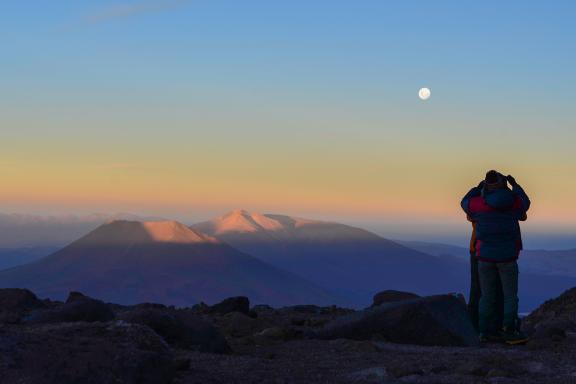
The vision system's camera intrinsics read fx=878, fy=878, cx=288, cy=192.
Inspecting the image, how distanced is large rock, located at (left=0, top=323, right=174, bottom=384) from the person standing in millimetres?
6335

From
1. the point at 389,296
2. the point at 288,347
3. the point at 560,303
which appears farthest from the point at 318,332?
the point at 560,303

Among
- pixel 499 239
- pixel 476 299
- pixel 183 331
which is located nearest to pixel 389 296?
pixel 476 299

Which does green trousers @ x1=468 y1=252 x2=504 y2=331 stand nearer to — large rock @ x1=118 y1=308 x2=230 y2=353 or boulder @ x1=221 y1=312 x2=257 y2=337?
boulder @ x1=221 y1=312 x2=257 y2=337

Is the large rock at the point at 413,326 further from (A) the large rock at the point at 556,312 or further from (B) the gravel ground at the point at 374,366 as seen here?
(A) the large rock at the point at 556,312

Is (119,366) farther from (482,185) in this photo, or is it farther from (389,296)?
(389,296)

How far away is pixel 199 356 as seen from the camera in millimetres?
9047

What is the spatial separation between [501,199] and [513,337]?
1.92m

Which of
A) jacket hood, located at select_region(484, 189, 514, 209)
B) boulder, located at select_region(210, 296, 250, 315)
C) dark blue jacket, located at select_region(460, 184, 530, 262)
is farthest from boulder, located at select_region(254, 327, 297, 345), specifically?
boulder, located at select_region(210, 296, 250, 315)

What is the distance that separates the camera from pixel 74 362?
6055mm

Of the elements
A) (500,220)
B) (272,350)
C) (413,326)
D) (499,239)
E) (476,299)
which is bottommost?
(272,350)

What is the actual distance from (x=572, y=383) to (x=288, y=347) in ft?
13.1

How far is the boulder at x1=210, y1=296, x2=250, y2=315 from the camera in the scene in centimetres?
1753

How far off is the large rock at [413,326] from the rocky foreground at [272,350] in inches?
0.5

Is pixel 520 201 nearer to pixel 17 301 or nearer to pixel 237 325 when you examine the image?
pixel 237 325
